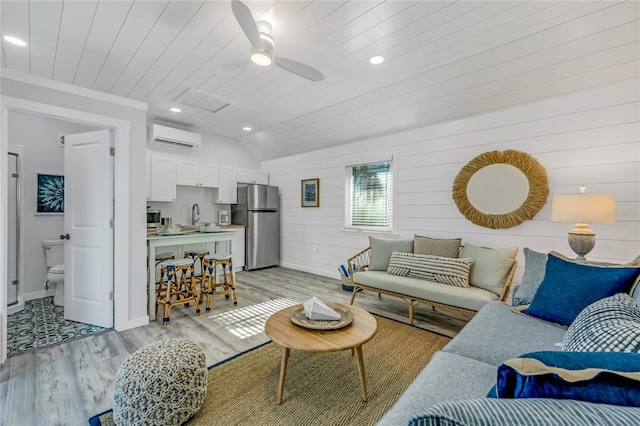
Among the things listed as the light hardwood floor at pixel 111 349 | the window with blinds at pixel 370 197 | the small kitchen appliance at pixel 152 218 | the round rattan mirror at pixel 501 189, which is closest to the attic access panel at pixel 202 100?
the small kitchen appliance at pixel 152 218

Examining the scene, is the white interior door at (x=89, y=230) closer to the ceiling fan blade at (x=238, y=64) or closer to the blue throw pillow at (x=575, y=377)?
the ceiling fan blade at (x=238, y=64)

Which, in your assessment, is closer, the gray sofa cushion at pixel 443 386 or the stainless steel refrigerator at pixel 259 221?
the gray sofa cushion at pixel 443 386

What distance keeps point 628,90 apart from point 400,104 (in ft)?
6.95

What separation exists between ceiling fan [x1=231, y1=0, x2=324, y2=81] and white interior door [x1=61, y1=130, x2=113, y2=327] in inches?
77.8

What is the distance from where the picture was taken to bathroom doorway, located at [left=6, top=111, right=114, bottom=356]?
9.87 ft

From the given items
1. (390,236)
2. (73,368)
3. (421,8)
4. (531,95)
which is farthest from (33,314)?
(531,95)

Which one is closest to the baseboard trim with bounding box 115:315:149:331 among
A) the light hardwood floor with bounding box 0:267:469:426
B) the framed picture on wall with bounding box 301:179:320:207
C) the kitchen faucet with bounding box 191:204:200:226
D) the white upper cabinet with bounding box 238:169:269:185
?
the light hardwood floor with bounding box 0:267:469:426

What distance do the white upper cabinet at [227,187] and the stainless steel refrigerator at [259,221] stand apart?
0.14m

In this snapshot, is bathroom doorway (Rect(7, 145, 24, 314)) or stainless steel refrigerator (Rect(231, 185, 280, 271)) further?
stainless steel refrigerator (Rect(231, 185, 280, 271))

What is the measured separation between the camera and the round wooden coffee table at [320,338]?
165cm

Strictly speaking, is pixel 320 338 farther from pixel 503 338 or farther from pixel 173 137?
pixel 173 137

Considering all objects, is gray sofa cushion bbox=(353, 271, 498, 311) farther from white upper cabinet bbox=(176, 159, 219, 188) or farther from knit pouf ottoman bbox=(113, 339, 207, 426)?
white upper cabinet bbox=(176, 159, 219, 188)

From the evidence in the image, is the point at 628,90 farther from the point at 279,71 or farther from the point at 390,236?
the point at 279,71

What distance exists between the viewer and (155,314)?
3227 millimetres
